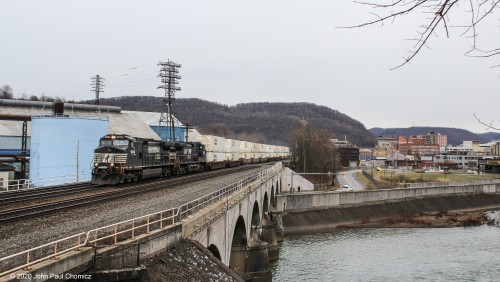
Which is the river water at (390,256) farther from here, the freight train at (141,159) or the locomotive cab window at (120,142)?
the locomotive cab window at (120,142)

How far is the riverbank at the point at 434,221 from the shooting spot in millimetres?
70412

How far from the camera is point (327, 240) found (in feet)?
186

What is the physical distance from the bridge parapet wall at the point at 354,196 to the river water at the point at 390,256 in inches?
350

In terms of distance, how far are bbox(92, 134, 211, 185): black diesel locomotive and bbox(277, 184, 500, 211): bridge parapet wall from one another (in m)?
26.7

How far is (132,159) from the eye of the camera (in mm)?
36531

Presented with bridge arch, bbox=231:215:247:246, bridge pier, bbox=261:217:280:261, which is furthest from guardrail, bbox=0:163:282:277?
bridge pier, bbox=261:217:280:261

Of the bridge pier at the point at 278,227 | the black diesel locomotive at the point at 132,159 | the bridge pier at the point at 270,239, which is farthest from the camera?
the bridge pier at the point at 278,227

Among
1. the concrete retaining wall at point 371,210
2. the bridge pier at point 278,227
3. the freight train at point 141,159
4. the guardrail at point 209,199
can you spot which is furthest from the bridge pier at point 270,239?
the concrete retaining wall at point 371,210

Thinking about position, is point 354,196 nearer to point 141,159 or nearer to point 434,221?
point 434,221

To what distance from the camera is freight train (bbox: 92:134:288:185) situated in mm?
34219

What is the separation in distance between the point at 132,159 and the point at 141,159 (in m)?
2.14

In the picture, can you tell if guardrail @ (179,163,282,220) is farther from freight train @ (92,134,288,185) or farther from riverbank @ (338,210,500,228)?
riverbank @ (338,210,500,228)

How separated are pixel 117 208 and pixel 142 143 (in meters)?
18.8

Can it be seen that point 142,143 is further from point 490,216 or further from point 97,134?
point 490,216
